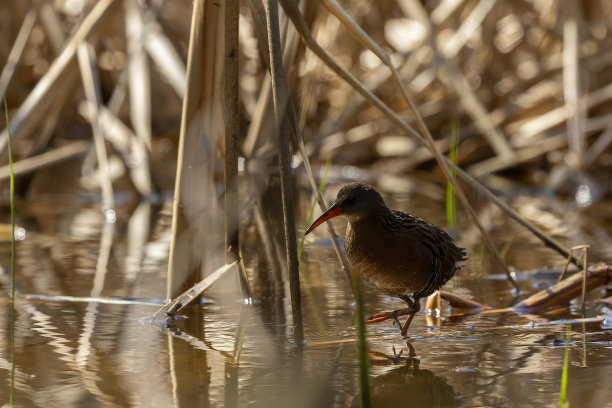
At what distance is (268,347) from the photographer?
2736 millimetres

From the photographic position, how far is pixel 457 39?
6.27 metres

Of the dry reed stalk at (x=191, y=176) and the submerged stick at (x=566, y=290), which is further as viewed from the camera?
the submerged stick at (x=566, y=290)

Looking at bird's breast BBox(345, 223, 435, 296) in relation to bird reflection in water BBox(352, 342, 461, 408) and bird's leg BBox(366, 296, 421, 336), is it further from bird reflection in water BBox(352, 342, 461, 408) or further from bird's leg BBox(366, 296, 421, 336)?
bird reflection in water BBox(352, 342, 461, 408)

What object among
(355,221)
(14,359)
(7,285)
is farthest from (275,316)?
(7,285)

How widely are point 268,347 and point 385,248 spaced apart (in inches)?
19.6

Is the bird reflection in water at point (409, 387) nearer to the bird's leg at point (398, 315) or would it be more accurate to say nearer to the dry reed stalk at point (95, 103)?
the bird's leg at point (398, 315)

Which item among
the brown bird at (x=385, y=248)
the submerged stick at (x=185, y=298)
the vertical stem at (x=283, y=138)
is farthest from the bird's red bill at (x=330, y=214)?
the submerged stick at (x=185, y=298)

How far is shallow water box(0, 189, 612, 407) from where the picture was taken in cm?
232

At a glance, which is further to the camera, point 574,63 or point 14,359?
point 574,63

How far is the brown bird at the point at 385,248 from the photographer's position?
288cm

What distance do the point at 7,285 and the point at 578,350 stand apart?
6.83 feet

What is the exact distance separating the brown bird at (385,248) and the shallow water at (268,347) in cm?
14

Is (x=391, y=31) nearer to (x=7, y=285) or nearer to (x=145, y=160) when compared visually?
(x=145, y=160)

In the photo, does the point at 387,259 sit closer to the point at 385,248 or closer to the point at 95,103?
the point at 385,248
